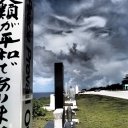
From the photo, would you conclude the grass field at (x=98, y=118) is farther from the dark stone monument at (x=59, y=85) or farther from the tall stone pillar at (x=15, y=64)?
the tall stone pillar at (x=15, y=64)

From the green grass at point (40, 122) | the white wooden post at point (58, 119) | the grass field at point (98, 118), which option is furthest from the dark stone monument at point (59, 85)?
the green grass at point (40, 122)

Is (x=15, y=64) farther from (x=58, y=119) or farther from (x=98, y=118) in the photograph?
(x=98, y=118)

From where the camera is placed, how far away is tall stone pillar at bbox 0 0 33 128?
3469mm

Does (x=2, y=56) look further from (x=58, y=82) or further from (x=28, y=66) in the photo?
(x=58, y=82)

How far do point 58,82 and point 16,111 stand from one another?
5.86 metres

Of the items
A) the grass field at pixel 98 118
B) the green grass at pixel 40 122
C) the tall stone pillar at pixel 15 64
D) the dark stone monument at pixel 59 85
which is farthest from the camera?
the grass field at pixel 98 118

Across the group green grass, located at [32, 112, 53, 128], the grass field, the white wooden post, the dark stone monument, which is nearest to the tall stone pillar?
the dark stone monument

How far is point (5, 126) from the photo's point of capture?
137 inches

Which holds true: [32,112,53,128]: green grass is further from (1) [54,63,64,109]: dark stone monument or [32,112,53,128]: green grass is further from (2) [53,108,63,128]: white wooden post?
(1) [54,63,64,109]: dark stone monument

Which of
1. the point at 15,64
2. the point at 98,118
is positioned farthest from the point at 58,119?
the point at 98,118

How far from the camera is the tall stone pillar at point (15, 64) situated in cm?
347

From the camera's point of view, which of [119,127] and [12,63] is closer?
[12,63]

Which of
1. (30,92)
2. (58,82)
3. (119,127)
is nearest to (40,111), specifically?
(119,127)

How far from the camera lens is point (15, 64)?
353 centimetres
